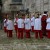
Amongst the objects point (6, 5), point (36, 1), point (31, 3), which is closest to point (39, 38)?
point (36, 1)

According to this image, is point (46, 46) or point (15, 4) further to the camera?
point (15, 4)

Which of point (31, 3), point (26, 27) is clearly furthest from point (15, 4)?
point (26, 27)

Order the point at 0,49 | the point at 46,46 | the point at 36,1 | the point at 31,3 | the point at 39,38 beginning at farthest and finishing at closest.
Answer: the point at 31,3, the point at 36,1, the point at 39,38, the point at 46,46, the point at 0,49

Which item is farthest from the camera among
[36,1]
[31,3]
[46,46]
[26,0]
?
[26,0]

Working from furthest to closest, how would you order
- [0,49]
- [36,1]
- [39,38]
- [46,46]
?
1. [36,1]
2. [39,38]
3. [46,46]
4. [0,49]

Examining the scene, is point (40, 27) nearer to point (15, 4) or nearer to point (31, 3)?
point (31, 3)

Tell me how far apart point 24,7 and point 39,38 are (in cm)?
1971

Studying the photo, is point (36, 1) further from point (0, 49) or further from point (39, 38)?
point (0, 49)

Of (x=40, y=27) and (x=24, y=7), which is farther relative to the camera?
(x=24, y=7)

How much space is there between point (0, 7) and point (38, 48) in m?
25.4

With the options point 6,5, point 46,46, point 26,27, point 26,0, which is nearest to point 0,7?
point 6,5

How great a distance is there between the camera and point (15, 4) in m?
41.1

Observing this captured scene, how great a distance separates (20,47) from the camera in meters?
16.0

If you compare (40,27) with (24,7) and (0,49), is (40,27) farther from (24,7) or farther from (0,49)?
(24,7)
